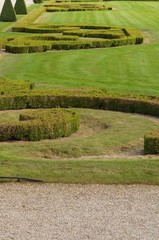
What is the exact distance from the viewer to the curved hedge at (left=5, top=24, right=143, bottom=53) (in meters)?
23.9

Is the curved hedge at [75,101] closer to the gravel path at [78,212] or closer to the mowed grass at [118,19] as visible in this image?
the gravel path at [78,212]

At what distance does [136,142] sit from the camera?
10367mm

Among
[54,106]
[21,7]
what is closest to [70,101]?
[54,106]

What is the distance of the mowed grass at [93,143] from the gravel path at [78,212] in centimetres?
145

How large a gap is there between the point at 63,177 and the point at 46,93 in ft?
16.8

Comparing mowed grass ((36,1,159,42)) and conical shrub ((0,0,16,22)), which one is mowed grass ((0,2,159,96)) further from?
conical shrub ((0,0,16,22))

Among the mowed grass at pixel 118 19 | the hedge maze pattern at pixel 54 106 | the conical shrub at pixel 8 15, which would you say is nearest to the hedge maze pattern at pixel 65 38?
the mowed grass at pixel 118 19

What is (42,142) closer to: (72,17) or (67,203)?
(67,203)

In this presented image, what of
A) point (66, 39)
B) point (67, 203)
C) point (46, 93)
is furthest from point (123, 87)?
point (66, 39)

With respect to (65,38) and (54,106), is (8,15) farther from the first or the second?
(54,106)

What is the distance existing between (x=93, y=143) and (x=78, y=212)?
2.87 m

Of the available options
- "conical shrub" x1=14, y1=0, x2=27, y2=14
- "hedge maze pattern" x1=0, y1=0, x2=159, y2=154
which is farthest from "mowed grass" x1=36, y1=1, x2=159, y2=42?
"hedge maze pattern" x1=0, y1=0, x2=159, y2=154

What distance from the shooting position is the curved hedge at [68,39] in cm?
2386

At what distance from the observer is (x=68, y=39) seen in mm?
26703
